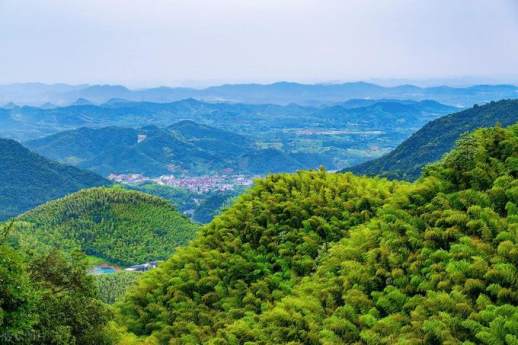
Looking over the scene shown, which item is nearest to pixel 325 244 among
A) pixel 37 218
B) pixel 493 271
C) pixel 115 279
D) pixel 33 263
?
pixel 493 271

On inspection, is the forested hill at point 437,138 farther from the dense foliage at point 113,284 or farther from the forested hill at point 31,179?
the forested hill at point 31,179

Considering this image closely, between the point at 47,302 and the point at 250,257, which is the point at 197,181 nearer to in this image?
the point at 250,257

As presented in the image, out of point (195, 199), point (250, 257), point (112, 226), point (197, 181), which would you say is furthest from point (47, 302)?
point (197, 181)

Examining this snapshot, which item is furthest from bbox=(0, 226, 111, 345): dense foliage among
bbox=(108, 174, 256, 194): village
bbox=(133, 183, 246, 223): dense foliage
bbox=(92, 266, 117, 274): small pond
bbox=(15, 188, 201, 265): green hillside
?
bbox=(108, 174, 256, 194): village

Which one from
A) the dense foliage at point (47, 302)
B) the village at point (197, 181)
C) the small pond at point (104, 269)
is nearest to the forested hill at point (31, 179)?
the village at point (197, 181)

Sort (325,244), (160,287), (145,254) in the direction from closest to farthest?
1. (325,244)
2. (160,287)
3. (145,254)

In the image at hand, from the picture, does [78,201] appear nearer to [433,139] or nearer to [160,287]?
[160,287]
